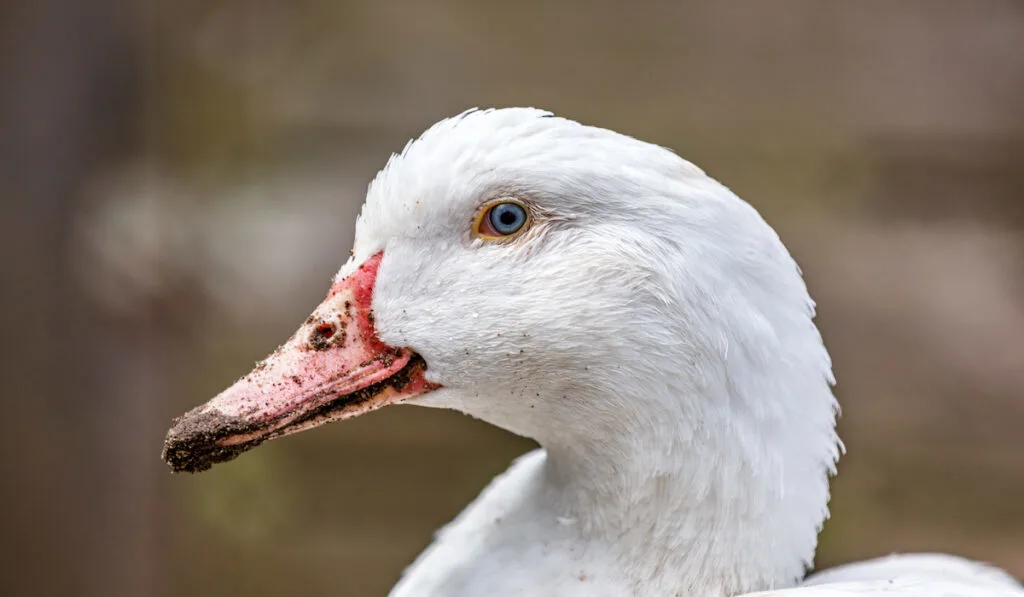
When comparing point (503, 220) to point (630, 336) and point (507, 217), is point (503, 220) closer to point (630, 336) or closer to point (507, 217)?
point (507, 217)

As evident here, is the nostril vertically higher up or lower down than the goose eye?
lower down

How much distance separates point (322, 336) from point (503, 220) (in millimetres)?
154

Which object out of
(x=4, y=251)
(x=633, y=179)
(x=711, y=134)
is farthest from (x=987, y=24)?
(x=4, y=251)

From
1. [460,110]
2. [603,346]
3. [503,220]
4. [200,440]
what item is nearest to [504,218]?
[503,220]

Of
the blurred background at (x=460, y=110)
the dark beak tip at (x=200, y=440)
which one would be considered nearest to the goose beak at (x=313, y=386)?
the dark beak tip at (x=200, y=440)

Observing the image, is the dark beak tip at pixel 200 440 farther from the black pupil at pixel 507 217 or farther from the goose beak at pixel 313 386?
the black pupil at pixel 507 217

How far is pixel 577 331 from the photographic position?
0.65 meters

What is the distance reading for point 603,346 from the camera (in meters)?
0.66

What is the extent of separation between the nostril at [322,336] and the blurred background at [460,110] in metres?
1.07

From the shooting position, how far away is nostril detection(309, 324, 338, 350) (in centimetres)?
68

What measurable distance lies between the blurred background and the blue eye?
1094 millimetres

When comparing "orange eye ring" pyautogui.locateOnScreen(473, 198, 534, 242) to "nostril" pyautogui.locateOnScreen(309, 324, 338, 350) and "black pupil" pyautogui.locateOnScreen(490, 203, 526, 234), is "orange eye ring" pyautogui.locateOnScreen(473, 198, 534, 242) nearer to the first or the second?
"black pupil" pyautogui.locateOnScreen(490, 203, 526, 234)

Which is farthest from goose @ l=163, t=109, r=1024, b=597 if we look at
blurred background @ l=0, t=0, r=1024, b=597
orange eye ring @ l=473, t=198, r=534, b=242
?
blurred background @ l=0, t=0, r=1024, b=597

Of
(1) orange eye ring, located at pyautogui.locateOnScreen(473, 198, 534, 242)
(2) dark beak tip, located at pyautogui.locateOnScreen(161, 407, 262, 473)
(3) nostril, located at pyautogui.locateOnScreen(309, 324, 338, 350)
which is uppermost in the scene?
(1) orange eye ring, located at pyautogui.locateOnScreen(473, 198, 534, 242)
